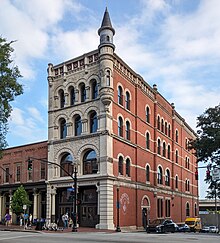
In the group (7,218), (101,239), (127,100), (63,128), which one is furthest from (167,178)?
(101,239)

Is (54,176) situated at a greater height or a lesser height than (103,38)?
lesser

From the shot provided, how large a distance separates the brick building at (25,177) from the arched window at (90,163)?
6950mm

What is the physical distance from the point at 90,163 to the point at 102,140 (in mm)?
2909

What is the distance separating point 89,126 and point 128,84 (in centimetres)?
736

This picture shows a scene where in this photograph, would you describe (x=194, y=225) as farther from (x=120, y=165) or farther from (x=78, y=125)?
(x=78, y=125)

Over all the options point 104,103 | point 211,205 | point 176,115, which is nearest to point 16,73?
point 104,103

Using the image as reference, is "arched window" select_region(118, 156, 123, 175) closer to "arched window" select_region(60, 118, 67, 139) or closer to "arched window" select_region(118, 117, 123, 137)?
"arched window" select_region(118, 117, 123, 137)

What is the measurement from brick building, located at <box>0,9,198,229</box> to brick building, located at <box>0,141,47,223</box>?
3.60m

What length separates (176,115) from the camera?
65.5 m

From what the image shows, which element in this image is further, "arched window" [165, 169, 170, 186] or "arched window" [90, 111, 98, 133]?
"arched window" [165, 169, 170, 186]

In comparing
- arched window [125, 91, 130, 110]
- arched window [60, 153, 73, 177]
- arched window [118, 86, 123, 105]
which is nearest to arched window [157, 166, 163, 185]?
arched window [125, 91, 130, 110]

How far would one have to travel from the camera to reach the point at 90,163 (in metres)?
41.8

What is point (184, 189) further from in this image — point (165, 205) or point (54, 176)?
point (54, 176)

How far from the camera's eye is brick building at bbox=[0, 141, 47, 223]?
157ft
